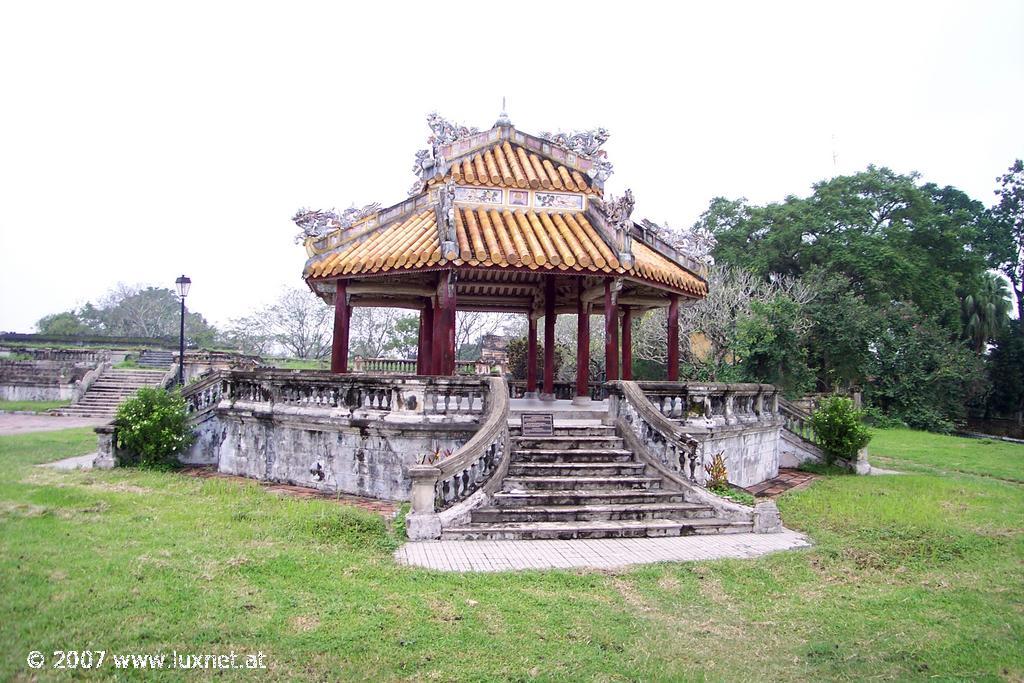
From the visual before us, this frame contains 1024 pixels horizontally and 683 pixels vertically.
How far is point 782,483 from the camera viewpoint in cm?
1523

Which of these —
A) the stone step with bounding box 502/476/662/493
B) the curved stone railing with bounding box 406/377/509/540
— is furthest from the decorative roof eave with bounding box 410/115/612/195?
the stone step with bounding box 502/476/662/493

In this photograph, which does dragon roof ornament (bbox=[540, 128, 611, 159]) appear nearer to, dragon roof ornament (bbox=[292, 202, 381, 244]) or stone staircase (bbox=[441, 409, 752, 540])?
dragon roof ornament (bbox=[292, 202, 381, 244])

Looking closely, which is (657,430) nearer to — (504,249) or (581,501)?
(581,501)

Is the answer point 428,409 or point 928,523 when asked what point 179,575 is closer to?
point 428,409

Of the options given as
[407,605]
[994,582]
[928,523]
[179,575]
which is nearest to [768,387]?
[928,523]

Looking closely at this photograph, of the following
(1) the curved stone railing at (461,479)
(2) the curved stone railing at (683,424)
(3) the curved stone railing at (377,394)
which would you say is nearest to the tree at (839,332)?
(2) the curved stone railing at (683,424)

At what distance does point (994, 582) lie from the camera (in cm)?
759

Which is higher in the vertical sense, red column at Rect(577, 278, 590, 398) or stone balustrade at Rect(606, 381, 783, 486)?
red column at Rect(577, 278, 590, 398)

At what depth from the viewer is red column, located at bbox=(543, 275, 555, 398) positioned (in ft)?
51.9

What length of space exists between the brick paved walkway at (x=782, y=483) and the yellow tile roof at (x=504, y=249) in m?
4.51

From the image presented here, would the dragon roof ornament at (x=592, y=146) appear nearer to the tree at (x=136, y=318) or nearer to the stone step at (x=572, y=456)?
the stone step at (x=572, y=456)

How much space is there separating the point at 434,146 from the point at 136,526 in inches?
419

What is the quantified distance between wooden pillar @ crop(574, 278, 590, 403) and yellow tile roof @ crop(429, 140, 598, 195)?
7.96 feet

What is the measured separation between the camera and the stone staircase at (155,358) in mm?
44156
